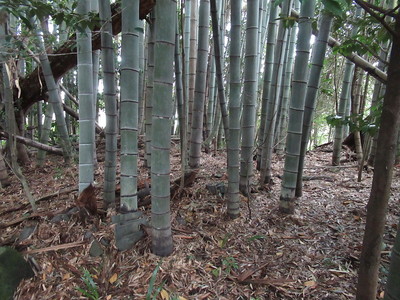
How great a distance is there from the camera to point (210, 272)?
5.59ft

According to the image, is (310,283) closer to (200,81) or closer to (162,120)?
(162,120)

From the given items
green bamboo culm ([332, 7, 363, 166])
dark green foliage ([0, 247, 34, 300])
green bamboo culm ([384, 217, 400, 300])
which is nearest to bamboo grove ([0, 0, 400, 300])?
green bamboo culm ([384, 217, 400, 300])

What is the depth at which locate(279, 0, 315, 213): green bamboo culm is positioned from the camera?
2.01 metres

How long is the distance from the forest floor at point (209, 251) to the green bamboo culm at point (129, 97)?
14.0 inches

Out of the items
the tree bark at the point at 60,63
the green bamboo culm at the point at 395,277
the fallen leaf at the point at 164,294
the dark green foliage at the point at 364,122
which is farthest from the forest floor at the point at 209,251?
the tree bark at the point at 60,63

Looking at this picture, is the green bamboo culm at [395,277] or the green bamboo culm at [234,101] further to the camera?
the green bamboo culm at [234,101]

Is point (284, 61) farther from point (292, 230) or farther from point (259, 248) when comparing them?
point (259, 248)

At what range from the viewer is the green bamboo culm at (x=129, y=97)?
1.62 meters

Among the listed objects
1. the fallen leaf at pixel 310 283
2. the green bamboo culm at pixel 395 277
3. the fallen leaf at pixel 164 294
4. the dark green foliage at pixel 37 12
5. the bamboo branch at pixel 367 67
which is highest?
the dark green foliage at pixel 37 12

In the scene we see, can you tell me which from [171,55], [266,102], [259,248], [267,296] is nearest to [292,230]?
[259,248]

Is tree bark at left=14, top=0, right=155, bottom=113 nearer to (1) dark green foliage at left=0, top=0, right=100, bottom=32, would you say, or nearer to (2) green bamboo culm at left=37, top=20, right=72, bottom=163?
(2) green bamboo culm at left=37, top=20, right=72, bottom=163

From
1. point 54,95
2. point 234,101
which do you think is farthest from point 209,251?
point 54,95

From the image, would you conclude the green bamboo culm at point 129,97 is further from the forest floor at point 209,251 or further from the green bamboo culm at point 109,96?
the forest floor at point 209,251

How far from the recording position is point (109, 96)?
76.1 inches
